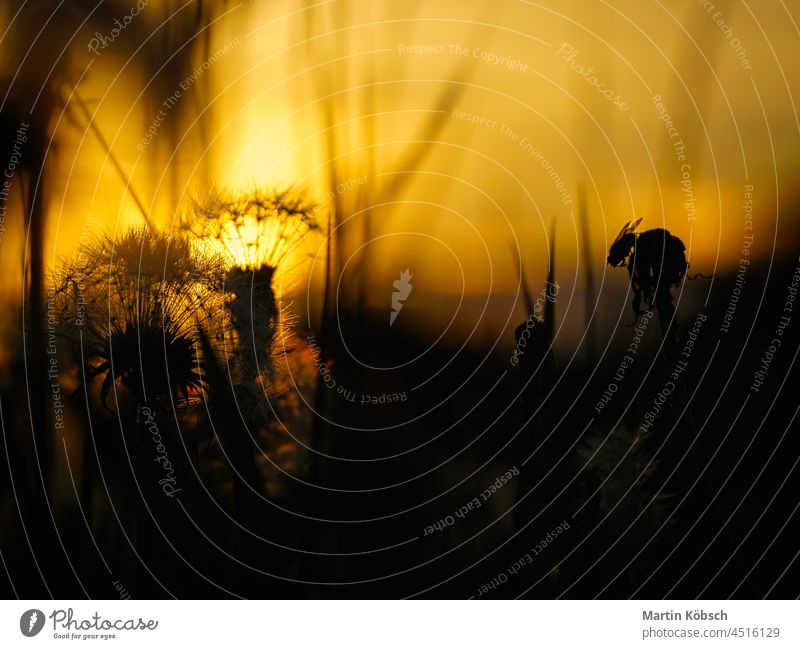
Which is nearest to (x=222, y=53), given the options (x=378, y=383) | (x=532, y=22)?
(x=532, y=22)

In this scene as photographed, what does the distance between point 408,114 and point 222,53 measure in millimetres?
395

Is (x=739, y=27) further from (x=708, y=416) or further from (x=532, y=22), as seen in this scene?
(x=708, y=416)

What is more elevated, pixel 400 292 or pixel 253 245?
pixel 253 245

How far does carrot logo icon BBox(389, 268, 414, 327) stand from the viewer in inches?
58.6

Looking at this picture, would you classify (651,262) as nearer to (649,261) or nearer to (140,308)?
(649,261)
